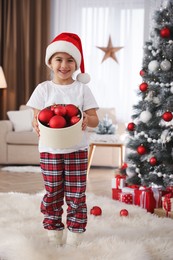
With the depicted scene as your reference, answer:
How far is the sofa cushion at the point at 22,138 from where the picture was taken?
571 centimetres

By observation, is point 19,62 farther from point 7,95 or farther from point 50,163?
point 50,163

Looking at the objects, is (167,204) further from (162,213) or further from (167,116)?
(167,116)

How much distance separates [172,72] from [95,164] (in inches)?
98.4

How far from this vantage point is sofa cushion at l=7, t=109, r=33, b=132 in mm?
5926

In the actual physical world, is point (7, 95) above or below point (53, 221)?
above

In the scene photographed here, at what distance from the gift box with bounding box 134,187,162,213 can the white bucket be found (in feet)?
4.56

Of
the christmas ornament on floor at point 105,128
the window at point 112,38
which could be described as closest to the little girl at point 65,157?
the christmas ornament on floor at point 105,128

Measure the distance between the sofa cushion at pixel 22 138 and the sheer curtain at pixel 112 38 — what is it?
1.59 metres

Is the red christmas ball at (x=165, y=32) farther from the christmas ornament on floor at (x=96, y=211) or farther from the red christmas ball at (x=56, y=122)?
the red christmas ball at (x=56, y=122)

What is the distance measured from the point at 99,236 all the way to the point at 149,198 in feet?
3.03

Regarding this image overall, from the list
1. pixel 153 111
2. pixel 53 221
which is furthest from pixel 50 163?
pixel 153 111

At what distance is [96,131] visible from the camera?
541cm

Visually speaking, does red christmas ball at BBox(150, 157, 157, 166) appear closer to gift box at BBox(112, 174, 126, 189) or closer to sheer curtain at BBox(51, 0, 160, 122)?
gift box at BBox(112, 174, 126, 189)

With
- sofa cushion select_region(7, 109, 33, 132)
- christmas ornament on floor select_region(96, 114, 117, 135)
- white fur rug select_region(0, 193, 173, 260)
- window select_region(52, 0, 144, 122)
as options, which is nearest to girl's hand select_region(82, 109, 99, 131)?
white fur rug select_region(0, 193, 173, 260)
